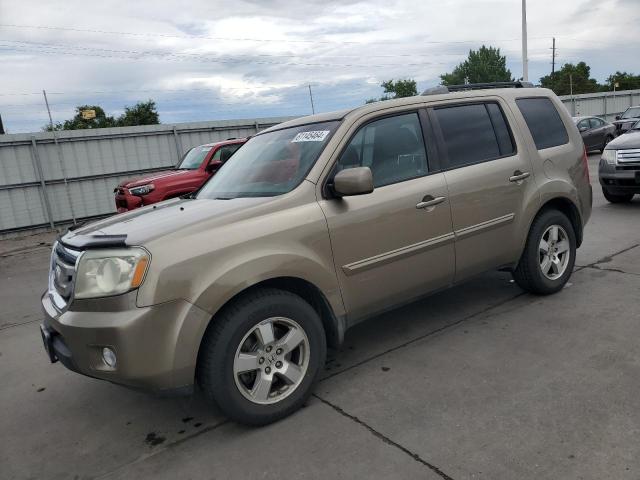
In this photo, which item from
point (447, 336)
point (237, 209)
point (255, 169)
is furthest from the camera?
point (447, 336)

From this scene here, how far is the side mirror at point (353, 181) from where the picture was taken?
3.02 m

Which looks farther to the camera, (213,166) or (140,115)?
(140,115)

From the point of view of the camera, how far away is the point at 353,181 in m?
3.02

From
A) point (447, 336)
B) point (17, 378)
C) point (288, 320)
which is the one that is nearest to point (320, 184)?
point (288, 320)

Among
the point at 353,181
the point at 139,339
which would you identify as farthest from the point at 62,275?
the point at 353,181

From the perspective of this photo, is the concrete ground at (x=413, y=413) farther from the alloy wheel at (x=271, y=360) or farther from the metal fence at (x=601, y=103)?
the metal fence at (x=601, y=103)

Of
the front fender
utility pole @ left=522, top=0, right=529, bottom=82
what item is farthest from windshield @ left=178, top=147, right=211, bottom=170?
utility pole @ left=522, top=0, right=529, bottom=82

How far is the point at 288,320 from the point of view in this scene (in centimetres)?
297

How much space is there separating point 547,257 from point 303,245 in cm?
261

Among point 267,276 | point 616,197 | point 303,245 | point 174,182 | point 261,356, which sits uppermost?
point 174,182

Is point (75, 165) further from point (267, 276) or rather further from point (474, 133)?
point (267, 276)

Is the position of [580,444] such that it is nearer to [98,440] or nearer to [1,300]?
[98,440]

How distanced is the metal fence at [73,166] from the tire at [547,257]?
1198cm

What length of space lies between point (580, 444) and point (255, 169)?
2.62 m
